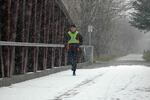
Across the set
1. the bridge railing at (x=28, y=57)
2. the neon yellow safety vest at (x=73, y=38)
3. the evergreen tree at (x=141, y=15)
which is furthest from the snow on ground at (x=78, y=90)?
the evergreen tree at (x=141, y=15)

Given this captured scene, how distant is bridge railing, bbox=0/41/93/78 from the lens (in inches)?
500

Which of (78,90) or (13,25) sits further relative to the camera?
(13,25)

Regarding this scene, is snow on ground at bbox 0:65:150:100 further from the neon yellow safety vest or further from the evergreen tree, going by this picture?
the evergreen tree

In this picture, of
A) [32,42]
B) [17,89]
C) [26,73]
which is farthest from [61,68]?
[17,89]

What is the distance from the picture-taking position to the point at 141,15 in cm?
3838

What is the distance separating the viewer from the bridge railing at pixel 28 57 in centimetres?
1271

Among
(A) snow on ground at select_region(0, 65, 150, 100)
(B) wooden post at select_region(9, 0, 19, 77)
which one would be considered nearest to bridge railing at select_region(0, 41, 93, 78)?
(B) wooden post at select_region(9, 0, 19, 77)

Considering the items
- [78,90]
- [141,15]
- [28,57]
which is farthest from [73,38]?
[141,15]

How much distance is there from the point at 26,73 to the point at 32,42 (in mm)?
1656

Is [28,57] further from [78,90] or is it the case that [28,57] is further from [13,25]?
[78,90]

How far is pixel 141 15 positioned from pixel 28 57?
24.3 m

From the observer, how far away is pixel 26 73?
1420 cm

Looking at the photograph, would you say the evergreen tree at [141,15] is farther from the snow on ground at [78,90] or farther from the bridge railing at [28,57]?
the snow on ground at [78,90]

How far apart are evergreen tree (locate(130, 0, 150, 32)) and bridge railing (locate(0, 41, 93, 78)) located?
60.1ft
